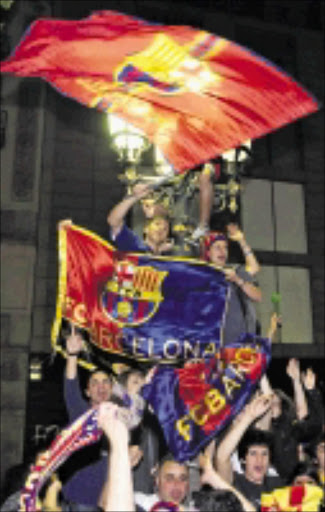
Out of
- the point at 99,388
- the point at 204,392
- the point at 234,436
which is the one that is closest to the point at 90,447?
the point at 99,388

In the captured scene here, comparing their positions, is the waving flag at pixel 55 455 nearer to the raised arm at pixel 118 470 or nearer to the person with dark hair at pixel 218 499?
the raised arm at pixel 118 470

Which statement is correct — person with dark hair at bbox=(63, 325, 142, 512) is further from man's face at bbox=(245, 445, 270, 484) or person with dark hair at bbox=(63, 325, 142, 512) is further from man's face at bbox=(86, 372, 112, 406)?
man's face at bbox=(245, 445, 270, 484)

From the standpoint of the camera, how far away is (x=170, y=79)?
225 inches

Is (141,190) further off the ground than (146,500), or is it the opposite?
(141,190)

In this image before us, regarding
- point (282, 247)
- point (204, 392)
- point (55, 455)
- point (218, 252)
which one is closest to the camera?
point (55, 455)

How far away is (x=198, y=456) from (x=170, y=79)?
3.48m

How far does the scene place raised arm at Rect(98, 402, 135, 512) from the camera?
246 centimetres

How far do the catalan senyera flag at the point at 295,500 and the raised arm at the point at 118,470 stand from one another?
3.57 ft

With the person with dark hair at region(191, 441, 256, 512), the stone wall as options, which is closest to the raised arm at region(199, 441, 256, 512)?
the person with dark hair at region(191, 441, 256, 512)

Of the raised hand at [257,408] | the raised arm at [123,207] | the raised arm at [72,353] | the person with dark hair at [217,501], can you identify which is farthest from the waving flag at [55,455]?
the raised arm at [123,207]

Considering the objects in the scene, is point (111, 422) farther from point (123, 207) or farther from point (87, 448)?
point (123, 207)

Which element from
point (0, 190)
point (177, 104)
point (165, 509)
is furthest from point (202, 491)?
point (0, 190)

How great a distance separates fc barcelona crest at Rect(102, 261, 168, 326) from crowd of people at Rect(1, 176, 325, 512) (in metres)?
0.22

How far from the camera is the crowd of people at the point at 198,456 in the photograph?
2748 millimetres
